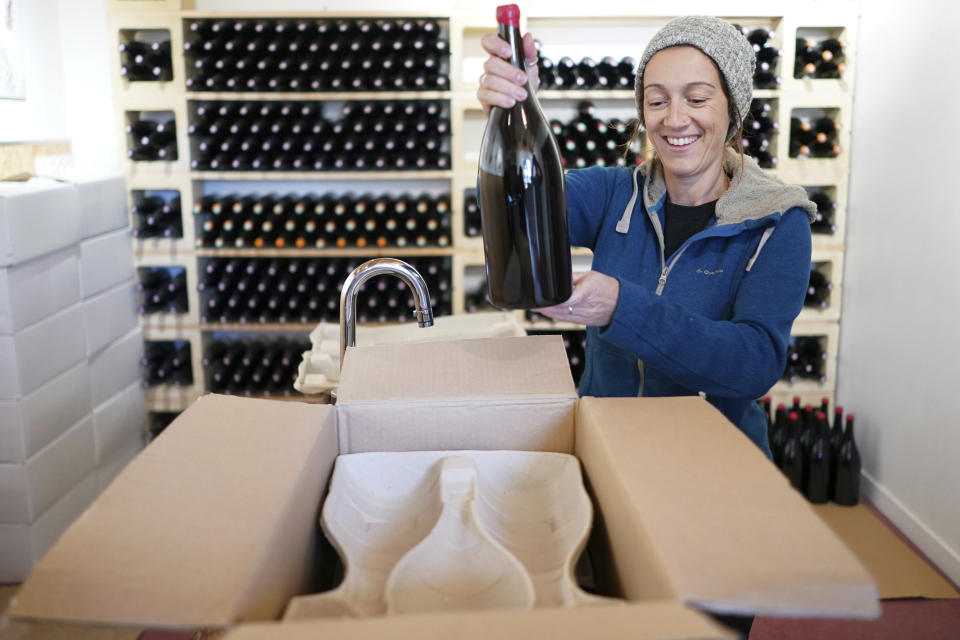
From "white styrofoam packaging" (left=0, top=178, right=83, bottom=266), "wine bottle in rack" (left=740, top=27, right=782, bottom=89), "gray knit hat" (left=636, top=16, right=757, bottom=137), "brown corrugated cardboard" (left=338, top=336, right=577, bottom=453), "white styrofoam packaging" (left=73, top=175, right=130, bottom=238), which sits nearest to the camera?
"brown corrugated cardboard" (left=338, top=336, right=577, bottom=453)

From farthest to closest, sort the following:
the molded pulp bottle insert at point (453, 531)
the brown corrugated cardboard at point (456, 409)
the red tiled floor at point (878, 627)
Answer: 1. the red tiled floor at point (878, 627)
2. the brown corrugated cardboard at point (456, 409)
3. the molded pulp bottle insert at point (453, 531)

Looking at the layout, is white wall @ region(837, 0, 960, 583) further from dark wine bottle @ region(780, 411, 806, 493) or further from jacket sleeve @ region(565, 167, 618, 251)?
jacket sleeve @ region(565, 167, 618, 251)

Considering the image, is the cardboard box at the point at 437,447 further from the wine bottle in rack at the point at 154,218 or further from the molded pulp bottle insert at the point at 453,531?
the wine bottle in rack at the point at 154,218

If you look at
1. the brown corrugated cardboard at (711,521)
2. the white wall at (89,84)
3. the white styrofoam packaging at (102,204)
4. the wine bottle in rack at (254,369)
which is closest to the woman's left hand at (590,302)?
the brown corrugated cardboard at (711,521)

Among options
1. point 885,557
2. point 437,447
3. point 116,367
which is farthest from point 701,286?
point 116,367

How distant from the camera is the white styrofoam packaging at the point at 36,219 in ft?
7.75

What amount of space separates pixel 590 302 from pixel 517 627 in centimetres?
55

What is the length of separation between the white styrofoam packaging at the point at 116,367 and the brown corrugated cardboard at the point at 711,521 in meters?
2.61

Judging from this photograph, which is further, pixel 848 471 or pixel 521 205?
pixel 848 471

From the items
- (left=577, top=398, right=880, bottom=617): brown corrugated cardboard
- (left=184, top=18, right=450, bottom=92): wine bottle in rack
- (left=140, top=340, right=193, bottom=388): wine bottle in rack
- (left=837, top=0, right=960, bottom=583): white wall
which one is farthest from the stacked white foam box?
(left=837, top=0, right=960, bottom=583): white wall

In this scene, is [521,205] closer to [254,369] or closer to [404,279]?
[404,279]

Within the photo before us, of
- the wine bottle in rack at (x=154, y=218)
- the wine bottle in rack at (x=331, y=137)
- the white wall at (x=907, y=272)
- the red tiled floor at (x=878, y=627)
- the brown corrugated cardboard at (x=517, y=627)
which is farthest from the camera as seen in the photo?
the wine bottle in rack at (x=154, y=218)

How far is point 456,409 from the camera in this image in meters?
0.95

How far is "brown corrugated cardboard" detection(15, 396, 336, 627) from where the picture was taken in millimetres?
550
